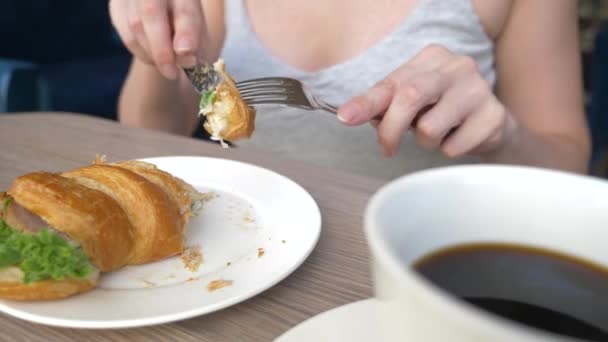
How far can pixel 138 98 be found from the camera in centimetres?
115

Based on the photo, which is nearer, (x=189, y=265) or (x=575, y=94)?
(x=189, y=265)

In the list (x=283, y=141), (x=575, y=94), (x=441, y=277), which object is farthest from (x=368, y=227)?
(x=575, y=94)

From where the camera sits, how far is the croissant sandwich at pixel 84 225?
1.44 feet

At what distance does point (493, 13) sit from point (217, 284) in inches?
31.0

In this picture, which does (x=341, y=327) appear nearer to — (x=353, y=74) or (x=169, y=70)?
(x=169, y=70)

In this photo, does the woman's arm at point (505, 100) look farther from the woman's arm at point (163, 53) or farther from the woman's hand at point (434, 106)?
the woman's arm at point (163, 53)

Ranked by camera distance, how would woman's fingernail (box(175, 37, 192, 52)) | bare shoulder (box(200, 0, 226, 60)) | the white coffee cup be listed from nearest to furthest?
the white coffee cup → woman's fingernail (box(175, 37, 192, 52)) → bare shoulder (box(200, 0, 226, 60))

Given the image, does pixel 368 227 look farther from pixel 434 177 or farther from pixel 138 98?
pixel 138 98

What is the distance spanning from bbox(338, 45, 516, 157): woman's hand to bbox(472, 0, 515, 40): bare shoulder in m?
0.36

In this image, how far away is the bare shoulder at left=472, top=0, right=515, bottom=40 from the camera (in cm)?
99

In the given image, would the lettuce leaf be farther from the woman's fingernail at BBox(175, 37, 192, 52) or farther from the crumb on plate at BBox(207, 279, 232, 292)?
the woman's fingernail at BBox(175, 37, 192, 52)

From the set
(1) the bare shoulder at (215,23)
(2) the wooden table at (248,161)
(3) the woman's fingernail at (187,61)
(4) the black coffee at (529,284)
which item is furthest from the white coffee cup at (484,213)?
(1) the bare shoulder at (215,23)

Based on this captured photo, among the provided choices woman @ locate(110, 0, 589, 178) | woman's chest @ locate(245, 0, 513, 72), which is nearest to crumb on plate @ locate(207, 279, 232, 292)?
woman @ locate(110, 0, 589, 178)

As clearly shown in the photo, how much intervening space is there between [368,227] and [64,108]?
6.36 ft
